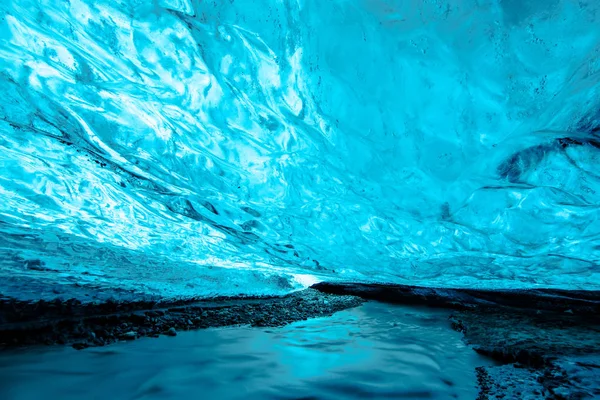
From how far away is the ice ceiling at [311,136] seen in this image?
6293 millimetres

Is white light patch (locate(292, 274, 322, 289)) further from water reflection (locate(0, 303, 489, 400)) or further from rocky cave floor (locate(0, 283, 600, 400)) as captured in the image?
water reflection (locate(0, 303, 489, 400))

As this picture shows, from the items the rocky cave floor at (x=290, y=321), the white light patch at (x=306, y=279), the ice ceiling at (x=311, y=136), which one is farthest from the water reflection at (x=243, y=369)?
the white light patch at (x=306, y=279)

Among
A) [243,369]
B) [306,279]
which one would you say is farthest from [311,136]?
[243,369]

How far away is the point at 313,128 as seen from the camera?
28.6 feet

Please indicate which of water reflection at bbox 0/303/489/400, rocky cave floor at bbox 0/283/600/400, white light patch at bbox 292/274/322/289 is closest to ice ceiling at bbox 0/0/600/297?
white light patch at bbox 292/274/322/289

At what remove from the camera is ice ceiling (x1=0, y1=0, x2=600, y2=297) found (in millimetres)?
6293

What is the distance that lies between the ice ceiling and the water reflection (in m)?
2.98

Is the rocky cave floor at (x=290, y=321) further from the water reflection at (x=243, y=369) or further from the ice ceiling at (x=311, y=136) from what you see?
the ice ceiling at (x=311, y=136)

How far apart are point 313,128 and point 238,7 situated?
3.31 metres

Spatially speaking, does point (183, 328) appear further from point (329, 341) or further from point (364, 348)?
point (364, 348)

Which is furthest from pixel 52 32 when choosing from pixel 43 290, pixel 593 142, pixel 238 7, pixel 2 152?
pixel 593 142

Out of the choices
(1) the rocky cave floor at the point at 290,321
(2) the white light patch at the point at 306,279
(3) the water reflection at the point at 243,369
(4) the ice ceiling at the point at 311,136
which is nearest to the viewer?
(3) the water reflection at the point at 243,369

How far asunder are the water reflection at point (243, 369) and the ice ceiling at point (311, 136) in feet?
9.76

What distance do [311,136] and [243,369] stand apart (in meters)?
6.83
